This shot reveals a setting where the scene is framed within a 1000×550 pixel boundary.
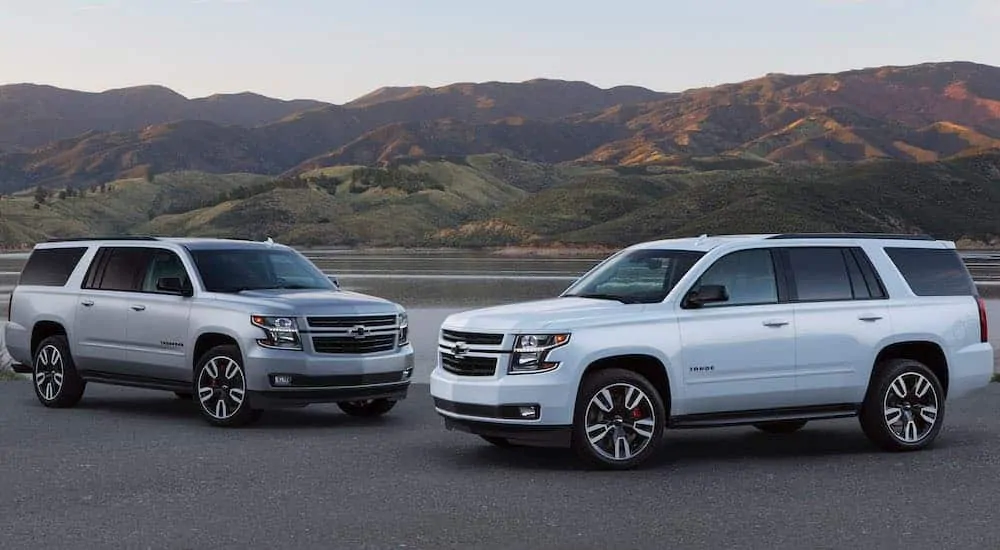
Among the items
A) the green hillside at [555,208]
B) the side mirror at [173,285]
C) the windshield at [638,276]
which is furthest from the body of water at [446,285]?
the green hillside at [555,208]

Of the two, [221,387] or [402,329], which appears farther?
[402,329]

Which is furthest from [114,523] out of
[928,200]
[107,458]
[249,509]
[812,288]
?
[928,200]

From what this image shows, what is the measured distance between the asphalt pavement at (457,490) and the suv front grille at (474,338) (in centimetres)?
103

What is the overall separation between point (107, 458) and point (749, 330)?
5.50 meters

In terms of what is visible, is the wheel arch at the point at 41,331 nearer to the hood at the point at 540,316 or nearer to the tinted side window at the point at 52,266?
the tinted side window at the point at 52,266

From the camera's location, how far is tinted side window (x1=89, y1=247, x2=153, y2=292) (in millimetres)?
16125

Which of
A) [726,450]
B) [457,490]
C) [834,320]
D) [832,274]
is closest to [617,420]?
[457,490]

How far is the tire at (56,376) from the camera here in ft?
54.0

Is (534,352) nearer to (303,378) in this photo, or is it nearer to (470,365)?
(470,365)

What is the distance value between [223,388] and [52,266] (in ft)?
12.1

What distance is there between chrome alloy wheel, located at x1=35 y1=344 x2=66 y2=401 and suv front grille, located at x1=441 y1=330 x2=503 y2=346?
6.16 metres

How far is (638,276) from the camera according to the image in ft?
41.6

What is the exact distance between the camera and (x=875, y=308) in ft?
42.7

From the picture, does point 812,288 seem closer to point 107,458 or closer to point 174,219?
point 107,458
